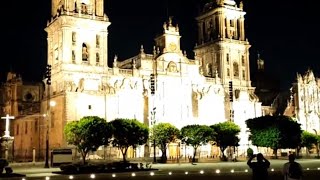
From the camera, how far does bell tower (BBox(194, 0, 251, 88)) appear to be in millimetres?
93312

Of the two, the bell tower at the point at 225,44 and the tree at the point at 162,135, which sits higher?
the bell tower at the point at 225,44

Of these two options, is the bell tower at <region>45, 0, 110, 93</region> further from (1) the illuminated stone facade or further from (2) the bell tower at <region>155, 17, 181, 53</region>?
(1) the illuminated stone facade

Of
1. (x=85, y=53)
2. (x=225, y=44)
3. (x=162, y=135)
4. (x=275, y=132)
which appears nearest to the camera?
(x=162, y=135)

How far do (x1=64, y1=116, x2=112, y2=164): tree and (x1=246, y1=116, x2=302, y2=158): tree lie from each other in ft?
77.7

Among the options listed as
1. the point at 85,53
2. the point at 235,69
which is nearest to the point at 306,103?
the point at 235,69

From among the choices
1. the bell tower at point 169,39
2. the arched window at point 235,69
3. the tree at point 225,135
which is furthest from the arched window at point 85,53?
the arched window at point 235,69

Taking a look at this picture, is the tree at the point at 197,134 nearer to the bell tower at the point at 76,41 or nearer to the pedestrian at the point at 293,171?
the bell tower at the point at 76,41

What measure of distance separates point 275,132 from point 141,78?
24399mm

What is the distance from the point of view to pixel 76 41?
7456cm

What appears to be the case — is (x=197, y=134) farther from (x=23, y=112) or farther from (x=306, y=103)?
(x=306, y=103)

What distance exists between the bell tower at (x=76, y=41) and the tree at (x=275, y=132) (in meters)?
26.3

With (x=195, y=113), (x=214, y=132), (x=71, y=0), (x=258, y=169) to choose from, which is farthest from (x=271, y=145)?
(x=258, y=169)

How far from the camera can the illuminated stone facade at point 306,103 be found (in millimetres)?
104938

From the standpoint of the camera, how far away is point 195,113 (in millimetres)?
86125
